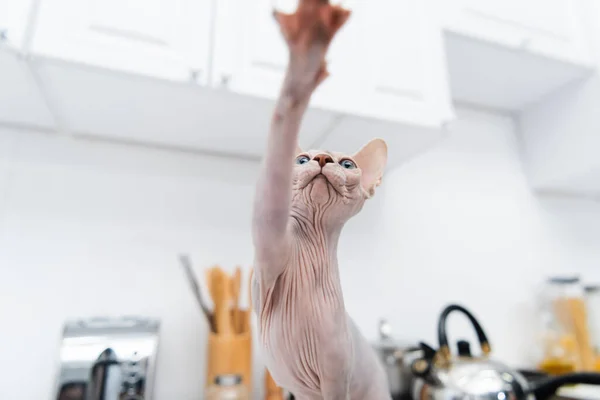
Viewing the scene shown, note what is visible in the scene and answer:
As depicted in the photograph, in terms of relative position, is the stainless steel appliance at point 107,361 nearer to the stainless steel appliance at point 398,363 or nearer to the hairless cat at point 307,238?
the stainless steel appliance at point 398,363

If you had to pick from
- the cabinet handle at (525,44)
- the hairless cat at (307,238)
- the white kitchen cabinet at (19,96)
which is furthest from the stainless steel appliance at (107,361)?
the cabinet handle at (525,44)

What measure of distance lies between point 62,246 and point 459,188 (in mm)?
1263

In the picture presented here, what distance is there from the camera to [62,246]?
97cm

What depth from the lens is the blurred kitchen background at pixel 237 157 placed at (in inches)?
31.4

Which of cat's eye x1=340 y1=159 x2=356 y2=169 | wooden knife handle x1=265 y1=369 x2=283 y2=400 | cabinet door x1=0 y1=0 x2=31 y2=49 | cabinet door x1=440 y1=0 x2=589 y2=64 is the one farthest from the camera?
cabinet door x1=440 y1=0 x2=589 y2=64

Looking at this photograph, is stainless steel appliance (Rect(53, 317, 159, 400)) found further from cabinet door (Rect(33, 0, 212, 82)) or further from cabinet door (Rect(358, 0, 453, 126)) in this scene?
cabinet door (Rect(358, 0, 453, 126))

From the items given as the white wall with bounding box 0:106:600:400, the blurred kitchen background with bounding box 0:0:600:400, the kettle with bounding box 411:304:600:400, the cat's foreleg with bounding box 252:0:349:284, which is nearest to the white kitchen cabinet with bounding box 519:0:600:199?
the blurred kitchen background with bounding box 0:0:600:400

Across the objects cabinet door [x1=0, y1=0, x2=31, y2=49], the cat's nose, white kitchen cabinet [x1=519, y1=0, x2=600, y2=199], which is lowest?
the cat's nose

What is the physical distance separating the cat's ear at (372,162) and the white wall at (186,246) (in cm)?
50

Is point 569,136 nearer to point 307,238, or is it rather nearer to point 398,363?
A: point 398,363

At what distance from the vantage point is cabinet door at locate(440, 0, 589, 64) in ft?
3.93

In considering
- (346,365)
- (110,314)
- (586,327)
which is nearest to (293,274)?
(346,365)

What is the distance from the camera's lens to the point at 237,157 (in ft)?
3.88

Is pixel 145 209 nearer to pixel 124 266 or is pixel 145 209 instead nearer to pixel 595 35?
pixel 124 266
